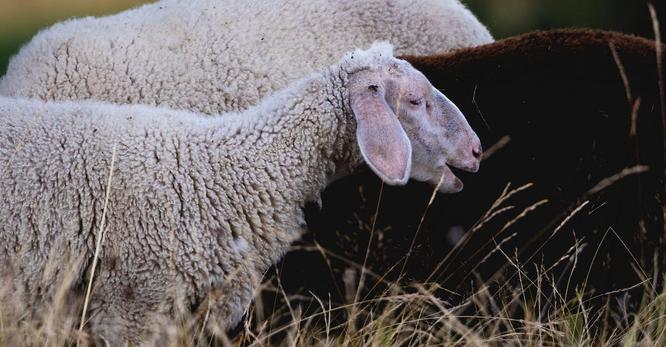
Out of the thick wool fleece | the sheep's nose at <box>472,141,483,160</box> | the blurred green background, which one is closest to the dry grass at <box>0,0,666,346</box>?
the sheep's nose at <box>472,141,483,160</box>

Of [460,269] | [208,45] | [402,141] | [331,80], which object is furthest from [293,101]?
[208,45]

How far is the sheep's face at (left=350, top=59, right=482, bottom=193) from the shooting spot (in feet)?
12.9

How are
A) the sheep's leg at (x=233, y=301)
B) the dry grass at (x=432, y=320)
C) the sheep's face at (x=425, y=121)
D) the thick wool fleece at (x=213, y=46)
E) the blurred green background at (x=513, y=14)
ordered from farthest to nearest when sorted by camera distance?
the blurred green background at (x=513, y=14) → the thick wool fleece at (x=213, y=46) → the sheep's face at (x=425, y=121) → the sheep's leg at (x=233, y=301) → the dry grass at (x=432, y=320)

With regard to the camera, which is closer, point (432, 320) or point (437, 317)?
point (437, 317)

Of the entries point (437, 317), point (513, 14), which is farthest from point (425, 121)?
point (513, 14)

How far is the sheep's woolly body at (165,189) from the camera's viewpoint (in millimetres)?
3727

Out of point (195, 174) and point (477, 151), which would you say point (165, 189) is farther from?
point (477, 151)

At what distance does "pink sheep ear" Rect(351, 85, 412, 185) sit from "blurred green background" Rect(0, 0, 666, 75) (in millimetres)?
7233

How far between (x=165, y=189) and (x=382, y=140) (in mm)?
768

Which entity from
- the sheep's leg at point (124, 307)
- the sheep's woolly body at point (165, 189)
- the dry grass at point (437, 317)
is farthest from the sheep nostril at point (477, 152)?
the sheep's leg at point (124, 307)

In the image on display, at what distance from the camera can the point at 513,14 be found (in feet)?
42.8

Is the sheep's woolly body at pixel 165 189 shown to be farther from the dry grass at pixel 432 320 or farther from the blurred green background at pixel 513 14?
the blurred green background at pixel 513 14

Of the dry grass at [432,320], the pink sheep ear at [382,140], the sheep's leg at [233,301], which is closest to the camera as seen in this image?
the dry grass at [432,320]

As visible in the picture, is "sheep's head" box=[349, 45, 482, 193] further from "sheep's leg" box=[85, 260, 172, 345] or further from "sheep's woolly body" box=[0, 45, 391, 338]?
"sheep's leg" box=[85, 260, 172, 345]
